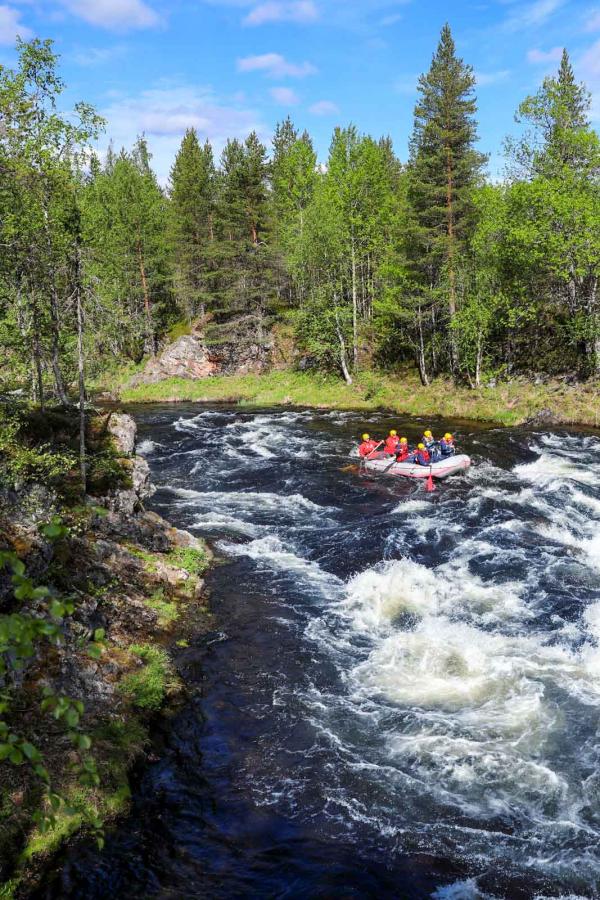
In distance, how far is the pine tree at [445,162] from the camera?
3294 cm

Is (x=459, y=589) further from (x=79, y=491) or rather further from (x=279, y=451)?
(x=279, y=451)

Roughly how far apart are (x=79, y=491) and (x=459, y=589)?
9004 mm

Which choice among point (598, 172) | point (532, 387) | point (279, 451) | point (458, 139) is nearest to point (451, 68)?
point (458, 139)

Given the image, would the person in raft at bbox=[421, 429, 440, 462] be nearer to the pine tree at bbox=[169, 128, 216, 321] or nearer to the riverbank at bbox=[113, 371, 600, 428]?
the riverbank at bbox=[113, 371, 600, 428]

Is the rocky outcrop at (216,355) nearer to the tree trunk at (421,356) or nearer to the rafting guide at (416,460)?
the tree trunk at (421,356)

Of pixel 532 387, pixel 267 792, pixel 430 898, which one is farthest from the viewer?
pixel 532 387

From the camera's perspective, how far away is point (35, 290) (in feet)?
50.4

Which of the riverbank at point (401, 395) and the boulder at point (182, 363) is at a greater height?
→ the boulder at point (182, 363)

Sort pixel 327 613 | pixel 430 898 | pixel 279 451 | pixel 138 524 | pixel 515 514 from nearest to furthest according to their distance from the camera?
1. pixel 430 898
2. pixel 327 613
3. pixel 138 524
4. pixel 515 514
5. pixel 279 451

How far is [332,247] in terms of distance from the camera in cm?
3919

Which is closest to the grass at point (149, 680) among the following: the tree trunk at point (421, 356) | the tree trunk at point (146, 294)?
the tree trunk at point (421, 356)

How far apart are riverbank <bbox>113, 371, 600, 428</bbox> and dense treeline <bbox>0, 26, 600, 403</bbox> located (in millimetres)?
1463

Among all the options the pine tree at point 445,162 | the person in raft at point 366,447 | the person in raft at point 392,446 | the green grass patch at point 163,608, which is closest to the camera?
the green grass patch at point 163,608

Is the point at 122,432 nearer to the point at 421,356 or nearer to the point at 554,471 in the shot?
the point at 554,471
